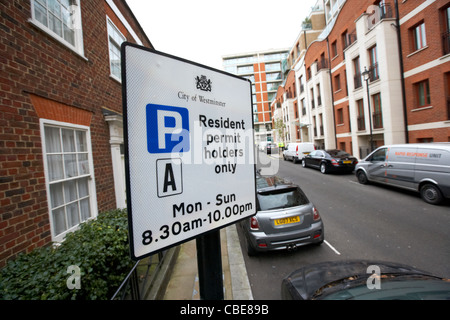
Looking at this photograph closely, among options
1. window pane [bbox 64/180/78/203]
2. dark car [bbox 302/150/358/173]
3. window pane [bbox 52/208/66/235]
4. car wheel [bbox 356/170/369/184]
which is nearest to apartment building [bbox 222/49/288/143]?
dark car [bbox 302/150/358/173]

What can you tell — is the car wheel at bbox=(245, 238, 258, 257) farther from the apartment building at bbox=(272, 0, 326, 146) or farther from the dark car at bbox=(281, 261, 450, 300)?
the apartment building at bbox=(272, 0, 326, 146)

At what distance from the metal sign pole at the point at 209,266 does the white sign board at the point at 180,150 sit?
13cm

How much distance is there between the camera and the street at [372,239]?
13.2ft

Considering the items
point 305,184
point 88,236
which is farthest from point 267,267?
point 305,184

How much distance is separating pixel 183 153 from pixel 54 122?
3.83m

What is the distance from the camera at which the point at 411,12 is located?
12.2 metres

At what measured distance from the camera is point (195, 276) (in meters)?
3.99

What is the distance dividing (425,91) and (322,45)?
1312cm

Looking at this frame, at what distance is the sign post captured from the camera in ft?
2.83

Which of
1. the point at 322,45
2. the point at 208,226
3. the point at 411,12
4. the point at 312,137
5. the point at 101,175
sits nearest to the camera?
the point at 208,226

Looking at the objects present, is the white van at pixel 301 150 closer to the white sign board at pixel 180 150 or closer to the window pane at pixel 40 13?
the window pane at pixel 40 13

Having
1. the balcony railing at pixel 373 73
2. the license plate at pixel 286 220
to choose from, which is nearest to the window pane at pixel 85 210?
the license plate at pixel 286 220

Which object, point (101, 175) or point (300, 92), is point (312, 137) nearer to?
point (300, 92)

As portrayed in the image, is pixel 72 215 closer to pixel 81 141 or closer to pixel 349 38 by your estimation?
pixel 81 141
